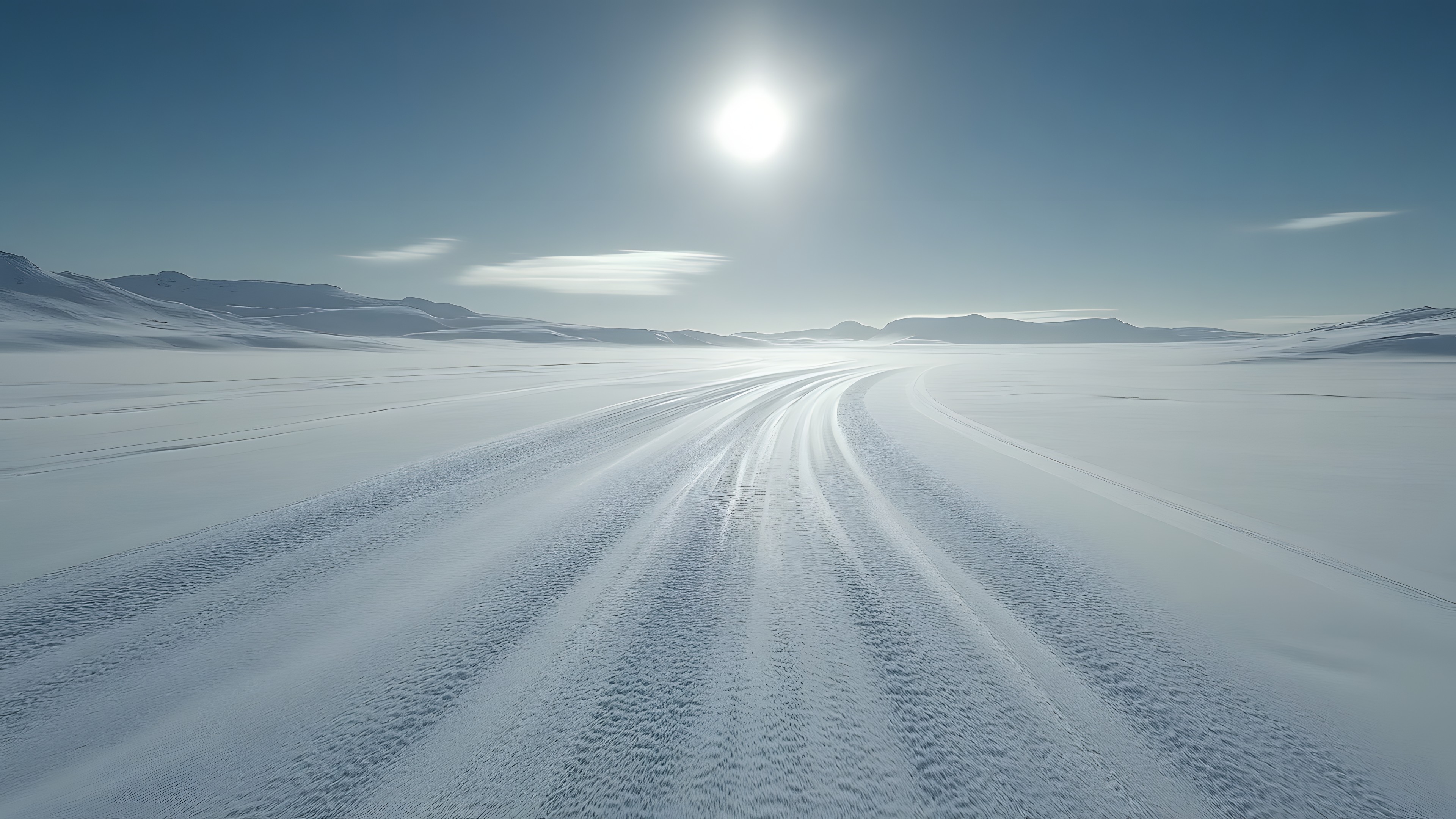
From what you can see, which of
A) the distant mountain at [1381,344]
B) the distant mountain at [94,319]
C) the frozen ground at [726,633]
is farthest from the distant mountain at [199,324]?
the distant mountain at [1381,344]

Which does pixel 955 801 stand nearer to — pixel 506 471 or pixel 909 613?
pixel 909 613

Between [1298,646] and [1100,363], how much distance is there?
138 feet

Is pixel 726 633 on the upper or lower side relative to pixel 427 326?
lower

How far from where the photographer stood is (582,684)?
7.59 feet

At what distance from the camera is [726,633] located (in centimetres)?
276

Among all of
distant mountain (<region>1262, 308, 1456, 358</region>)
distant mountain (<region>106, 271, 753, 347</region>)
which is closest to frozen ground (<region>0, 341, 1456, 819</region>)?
distant mountain (<region>1262, 308, 1456, 358</region>)

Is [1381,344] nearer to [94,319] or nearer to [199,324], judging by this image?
[199,324]

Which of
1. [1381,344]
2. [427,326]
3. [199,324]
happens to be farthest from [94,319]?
[1381,344]

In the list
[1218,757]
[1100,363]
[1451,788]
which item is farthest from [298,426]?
[1100,363]

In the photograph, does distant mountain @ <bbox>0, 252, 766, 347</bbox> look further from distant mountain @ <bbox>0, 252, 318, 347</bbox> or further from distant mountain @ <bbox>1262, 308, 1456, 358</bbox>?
distant mountain @ <bbox>1262, 308, 1456, 358</bbox>

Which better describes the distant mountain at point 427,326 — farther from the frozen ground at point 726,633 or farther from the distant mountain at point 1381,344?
the frozen ground at point 726,633

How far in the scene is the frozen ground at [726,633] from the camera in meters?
1.81

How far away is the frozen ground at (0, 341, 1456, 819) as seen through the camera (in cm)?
181

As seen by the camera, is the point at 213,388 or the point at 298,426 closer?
the point at 298,426
